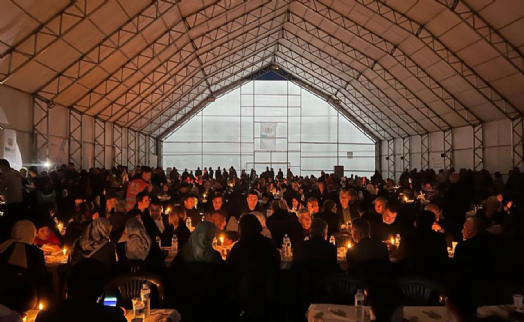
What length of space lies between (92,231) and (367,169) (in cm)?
2783

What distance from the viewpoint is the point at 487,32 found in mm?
14445

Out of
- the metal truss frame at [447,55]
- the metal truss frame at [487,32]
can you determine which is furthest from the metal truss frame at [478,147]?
the metal truss frame at [487,32]

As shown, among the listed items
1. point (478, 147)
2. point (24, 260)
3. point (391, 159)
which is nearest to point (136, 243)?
point (24, 260)

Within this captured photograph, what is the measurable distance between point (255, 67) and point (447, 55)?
14.6m

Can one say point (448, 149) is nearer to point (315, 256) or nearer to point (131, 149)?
point (131, 149)

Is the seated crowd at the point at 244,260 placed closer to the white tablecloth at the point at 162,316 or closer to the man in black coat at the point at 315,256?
the man in black coat at the point at 315,256

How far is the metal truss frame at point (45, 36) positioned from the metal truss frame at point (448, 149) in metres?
19.3

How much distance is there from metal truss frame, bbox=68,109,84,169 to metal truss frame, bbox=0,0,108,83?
5.96m

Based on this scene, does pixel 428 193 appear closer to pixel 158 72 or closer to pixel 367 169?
pixel 158 72

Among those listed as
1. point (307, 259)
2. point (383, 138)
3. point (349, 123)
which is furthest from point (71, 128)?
point (383, 138)

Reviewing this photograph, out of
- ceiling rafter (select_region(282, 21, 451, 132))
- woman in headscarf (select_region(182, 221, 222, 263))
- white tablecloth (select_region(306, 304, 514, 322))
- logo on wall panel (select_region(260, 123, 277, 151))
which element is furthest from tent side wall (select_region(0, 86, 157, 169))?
white tablecloth (select_region(306, 304, 514, 322))

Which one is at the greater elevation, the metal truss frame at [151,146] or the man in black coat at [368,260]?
the metal truss frame at [151,146]

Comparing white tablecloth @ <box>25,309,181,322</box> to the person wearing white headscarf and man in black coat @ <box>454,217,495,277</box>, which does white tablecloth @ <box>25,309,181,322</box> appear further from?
man in black coat @ <box>454,217,495,277</box>

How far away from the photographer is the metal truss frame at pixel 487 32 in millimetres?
13688
